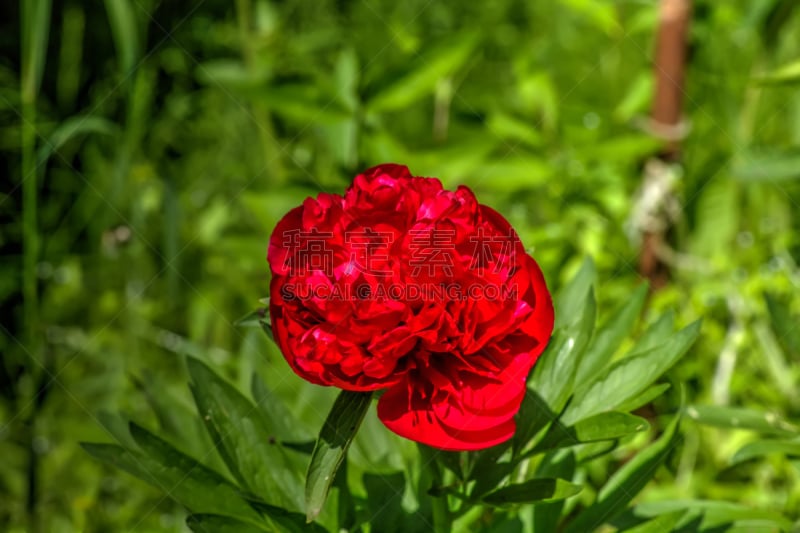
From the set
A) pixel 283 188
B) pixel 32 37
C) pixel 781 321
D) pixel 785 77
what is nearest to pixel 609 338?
pixel 781 321

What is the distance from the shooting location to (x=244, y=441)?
2.69 feet

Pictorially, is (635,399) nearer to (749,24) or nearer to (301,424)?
(301,424)

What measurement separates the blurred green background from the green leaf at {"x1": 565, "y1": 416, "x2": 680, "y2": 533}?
0.88 feet

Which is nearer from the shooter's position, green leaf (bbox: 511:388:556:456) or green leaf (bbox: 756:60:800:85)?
green leaf (bbox: 511:388:556:456)

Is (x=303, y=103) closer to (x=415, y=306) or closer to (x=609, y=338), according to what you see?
(x=609, y=338)

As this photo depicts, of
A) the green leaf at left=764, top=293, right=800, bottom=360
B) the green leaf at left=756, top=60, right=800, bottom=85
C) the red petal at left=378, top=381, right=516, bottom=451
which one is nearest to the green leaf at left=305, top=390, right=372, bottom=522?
the red petal at left=378, top=381, right=516, bottom=451

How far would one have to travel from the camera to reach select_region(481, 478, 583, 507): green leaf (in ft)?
2.24

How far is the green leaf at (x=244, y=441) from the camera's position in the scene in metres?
0.80

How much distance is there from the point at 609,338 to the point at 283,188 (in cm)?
69

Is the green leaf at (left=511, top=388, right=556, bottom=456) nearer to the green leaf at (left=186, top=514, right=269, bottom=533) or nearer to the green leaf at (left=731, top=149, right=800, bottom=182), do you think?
the green leaf at (left=186, top=514, right=269, bottom=533)

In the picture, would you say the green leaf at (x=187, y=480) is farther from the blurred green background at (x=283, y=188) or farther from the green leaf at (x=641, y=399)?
the green leaf at (x=641, y=399)

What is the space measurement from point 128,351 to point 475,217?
114cm

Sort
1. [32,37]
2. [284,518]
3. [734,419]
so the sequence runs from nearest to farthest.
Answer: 1. [284,518]
2. [734,419]
3. [32,37]

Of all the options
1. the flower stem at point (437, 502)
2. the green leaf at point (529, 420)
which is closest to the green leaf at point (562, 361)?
the green leaf at point (529, 420)
